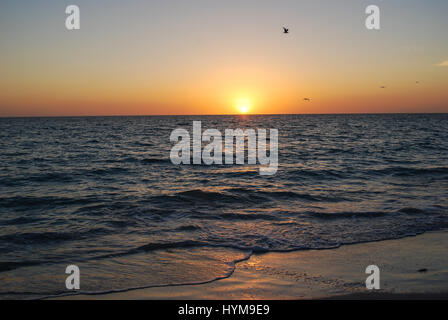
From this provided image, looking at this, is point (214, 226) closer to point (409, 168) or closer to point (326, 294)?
point (326, 294)

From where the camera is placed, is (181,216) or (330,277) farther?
(181,216)

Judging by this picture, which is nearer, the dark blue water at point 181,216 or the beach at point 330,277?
Answer: the beach at point 330,277

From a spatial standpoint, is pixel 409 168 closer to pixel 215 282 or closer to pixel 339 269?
pixel 339 269

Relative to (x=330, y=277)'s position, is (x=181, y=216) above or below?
above

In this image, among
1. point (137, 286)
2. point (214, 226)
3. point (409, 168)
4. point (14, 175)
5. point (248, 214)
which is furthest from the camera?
point (409, 168)

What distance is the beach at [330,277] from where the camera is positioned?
5680 millimetres

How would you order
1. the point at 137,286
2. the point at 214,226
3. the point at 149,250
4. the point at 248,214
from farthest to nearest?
the point at 248,214
the point at 214,226
the point at 149,250
the point at 137,286

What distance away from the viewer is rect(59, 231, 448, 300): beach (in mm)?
5680

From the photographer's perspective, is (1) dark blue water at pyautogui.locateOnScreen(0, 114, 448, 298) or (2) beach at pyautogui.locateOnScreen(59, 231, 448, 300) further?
(1) dark blue water at pyautogui.locateOnScreen(0, 114, 448, 298)

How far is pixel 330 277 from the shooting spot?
6359mm

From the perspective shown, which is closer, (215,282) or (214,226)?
(215,282)
